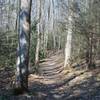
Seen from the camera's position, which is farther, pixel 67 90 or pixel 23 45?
pixel 67 90

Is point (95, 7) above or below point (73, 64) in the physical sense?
above

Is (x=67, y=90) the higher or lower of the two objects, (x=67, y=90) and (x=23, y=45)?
the lower

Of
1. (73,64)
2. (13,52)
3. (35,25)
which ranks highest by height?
(35,25)

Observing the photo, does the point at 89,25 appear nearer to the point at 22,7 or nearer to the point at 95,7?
the point at 95,7

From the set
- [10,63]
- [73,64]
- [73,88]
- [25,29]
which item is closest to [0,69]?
[10,63]

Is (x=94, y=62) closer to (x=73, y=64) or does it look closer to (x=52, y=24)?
(x=73, y=64)

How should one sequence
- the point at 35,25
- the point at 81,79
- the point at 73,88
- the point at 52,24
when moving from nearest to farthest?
the point at 73,88
the point at 81,79
the point at 35,25
the point at 52,24

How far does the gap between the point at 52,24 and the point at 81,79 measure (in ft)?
145

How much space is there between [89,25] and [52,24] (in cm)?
4988

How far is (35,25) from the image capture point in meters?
26.9

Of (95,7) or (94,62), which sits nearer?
(95,7)

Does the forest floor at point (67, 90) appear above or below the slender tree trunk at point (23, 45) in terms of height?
below

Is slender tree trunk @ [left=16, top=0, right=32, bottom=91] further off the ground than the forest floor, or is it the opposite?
slender tree trunk @ [left=16, top=0, right=32, bottom=91]

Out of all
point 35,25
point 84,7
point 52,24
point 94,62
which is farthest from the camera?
point 52,24
